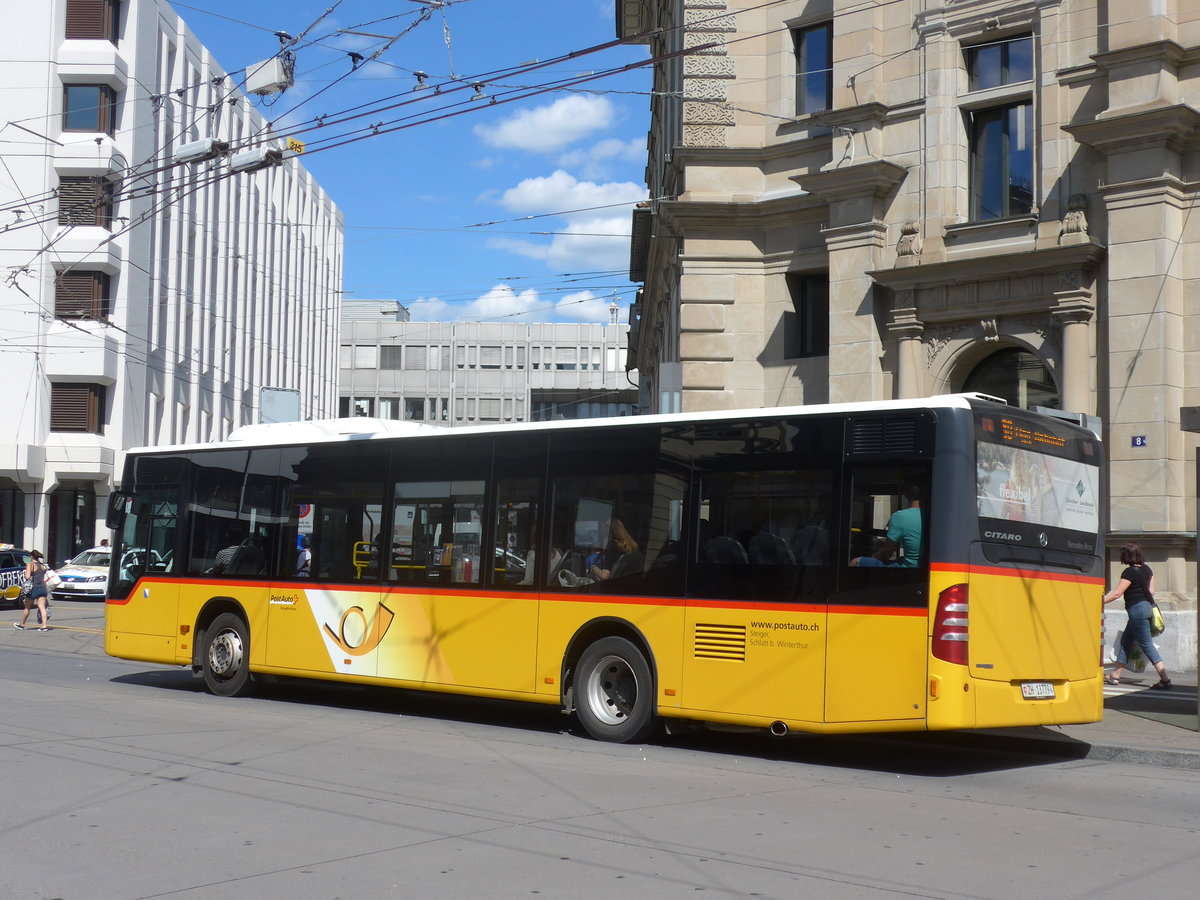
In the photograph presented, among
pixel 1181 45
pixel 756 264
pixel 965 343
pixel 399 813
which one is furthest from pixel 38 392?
pixel 399 813

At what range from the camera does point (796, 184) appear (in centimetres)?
2302

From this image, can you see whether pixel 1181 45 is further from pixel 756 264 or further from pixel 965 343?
pixel 756 264

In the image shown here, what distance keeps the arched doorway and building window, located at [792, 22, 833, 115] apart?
533 cm

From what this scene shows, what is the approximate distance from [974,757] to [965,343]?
33.6ft

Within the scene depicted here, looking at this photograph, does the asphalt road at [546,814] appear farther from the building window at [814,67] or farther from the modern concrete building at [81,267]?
the modern concrete building at [81,267]

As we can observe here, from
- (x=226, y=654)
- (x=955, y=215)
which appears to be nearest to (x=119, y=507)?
(x=226, y=654)

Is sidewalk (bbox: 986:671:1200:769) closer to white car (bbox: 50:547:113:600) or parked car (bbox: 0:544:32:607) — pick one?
parked car (bbox: 0:544:32:607)

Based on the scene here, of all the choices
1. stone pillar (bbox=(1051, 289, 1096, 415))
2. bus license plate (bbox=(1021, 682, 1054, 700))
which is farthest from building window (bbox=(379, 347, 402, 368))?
bus license plate (bbox=(1021, 682, 1054, 700))

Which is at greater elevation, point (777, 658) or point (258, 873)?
point (777, 658)

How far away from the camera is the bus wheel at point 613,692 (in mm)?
12000

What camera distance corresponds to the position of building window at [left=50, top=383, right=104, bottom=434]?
48.2 metres

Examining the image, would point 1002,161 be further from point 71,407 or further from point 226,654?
point 71,407

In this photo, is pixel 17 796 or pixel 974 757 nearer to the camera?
pixel 17 796

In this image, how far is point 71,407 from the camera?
158 ft
